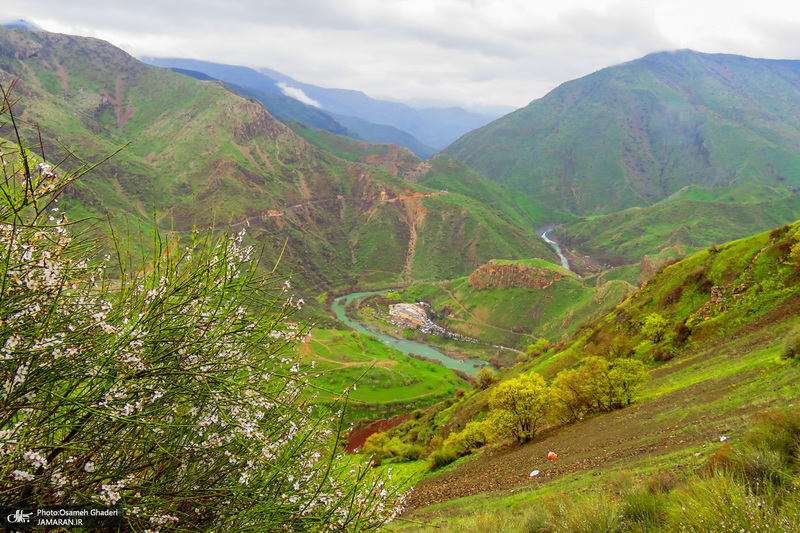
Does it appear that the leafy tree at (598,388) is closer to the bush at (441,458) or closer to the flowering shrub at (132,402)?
the bush at (441,458)

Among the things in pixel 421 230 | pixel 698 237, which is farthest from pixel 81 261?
pixel 698 237

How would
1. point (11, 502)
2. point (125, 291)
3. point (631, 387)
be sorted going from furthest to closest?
point (631, 387)
point (125, 291)
point (11, 502)

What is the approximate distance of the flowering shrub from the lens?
3.72m

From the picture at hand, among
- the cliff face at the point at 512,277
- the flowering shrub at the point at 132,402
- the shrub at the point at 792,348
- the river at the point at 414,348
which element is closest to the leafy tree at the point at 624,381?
the shrub at the point at 792,348

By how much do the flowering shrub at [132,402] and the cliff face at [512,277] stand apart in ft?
Result: 397

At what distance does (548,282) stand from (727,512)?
12015cm

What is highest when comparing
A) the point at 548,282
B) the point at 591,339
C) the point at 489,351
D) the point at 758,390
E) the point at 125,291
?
the point at 125,291

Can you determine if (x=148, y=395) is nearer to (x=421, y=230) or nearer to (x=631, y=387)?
(x=631, y=387)

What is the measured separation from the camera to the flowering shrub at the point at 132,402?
3.72m

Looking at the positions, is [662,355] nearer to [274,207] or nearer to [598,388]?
[598,388]

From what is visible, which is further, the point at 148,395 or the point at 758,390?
the point at 758,390

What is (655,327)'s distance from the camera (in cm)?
3147

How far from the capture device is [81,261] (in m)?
5.42

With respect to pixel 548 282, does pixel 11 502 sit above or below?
above
